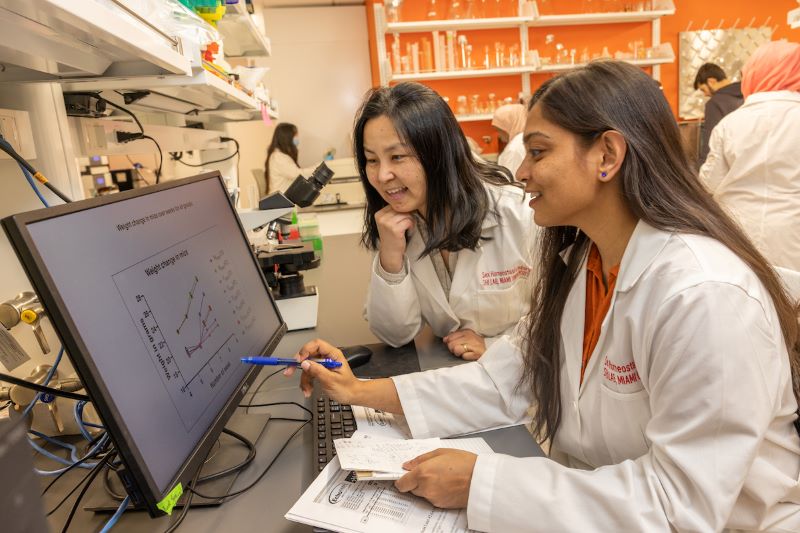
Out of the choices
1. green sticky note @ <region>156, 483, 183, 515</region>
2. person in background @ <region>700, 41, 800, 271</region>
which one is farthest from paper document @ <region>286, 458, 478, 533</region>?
person in background @ <region>700, 41, 800, 271</region>

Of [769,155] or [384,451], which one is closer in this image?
[384,451]

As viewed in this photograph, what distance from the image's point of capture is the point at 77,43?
772 millimetres

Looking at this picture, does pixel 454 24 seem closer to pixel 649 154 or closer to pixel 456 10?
pixel 456 10

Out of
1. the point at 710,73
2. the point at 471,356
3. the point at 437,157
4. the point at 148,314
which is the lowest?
the point at 471,356

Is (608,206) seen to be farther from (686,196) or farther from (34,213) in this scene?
(34,213)

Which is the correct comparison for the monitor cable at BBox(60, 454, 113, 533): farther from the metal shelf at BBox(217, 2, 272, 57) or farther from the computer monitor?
the metal shelf at BBox(217, 2, 272, 57)

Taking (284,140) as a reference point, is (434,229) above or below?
below

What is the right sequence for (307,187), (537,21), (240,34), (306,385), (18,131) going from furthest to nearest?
(537,21) < (240,34) < (307,187) < (306,385) < (18,131)

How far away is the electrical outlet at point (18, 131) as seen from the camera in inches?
34.8

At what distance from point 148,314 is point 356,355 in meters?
0.64

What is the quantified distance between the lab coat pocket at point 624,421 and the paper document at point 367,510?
0.30 meters

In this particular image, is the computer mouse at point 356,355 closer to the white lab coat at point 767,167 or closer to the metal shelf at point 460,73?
the white lab coat at point 767,167

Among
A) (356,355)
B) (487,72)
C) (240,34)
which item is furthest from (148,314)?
(487,72)

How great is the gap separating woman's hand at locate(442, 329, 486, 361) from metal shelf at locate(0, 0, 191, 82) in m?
0.85
